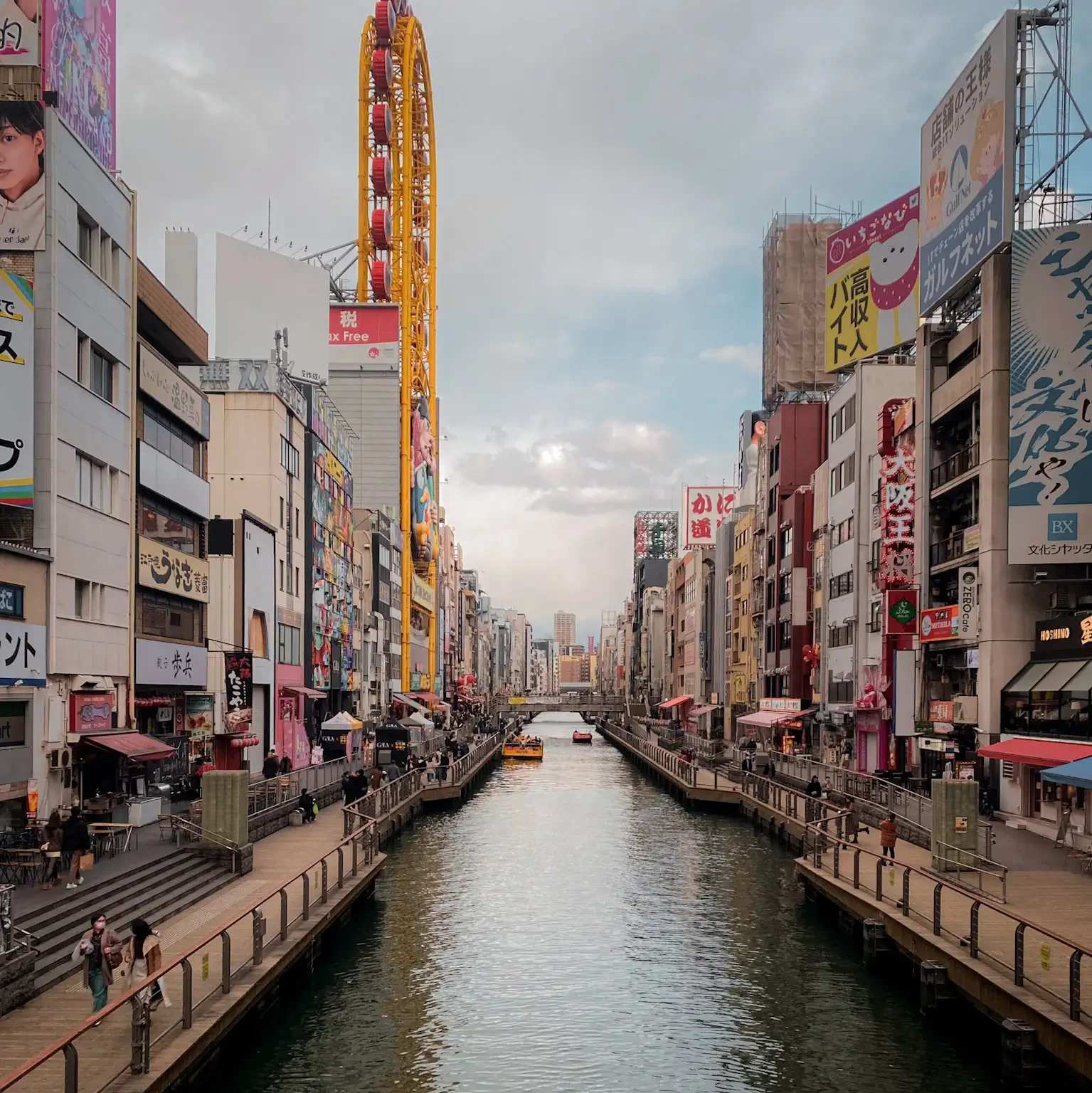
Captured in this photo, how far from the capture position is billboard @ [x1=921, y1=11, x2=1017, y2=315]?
1837 inches

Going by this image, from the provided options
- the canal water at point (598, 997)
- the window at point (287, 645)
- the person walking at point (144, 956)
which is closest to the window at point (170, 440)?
the canal water at point (598, 997)

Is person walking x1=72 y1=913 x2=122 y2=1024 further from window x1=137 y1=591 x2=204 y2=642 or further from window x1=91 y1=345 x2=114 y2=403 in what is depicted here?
window x1=137 y1=591 x2=204 y2=642

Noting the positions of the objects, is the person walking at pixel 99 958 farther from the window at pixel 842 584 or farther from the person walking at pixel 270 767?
the window at pixel 842 584

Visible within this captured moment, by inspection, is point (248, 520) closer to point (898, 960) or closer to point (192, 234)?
point (192, 234)

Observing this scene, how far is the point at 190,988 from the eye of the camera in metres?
19.5

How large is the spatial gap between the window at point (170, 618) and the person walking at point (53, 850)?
15589 mm

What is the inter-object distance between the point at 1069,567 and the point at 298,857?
2910cm

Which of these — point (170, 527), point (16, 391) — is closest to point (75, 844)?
point (16, 391)

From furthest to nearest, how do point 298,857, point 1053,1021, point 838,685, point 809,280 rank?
point 809,280 → point 838,685 → point 298,857 → point 1053,1021

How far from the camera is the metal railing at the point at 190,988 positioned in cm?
1561

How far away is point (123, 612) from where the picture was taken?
40.8 metres

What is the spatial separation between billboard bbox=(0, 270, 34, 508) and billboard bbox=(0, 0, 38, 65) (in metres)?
8.28

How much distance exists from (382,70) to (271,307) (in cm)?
3832

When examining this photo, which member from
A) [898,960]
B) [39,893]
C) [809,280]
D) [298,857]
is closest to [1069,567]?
[898,960]
